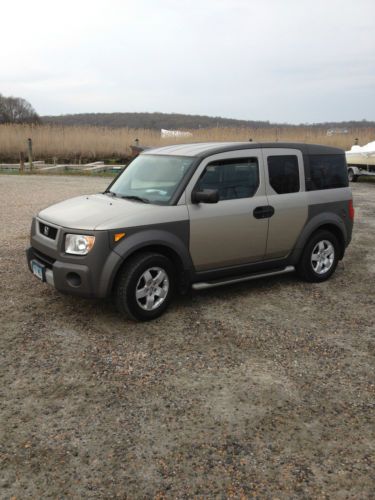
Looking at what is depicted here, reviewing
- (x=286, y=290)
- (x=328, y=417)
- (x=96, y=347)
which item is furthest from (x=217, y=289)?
(x=328, y=417)

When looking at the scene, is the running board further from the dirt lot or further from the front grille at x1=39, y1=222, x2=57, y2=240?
the front grille at x1=39, y1=222, x2=57, y2=240

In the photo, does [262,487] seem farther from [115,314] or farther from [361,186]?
[361,186]

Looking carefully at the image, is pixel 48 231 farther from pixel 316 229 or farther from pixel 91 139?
pixel 91 139

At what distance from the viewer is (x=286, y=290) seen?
5.95 m

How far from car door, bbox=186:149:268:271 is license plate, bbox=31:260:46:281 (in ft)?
5.05

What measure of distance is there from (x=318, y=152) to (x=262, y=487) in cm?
450

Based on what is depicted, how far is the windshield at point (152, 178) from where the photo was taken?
510 cm

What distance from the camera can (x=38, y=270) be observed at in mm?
4953

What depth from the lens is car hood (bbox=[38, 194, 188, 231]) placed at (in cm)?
459

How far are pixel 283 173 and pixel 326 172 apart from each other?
2.65 feet

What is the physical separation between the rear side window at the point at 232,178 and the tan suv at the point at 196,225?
0.04 feet

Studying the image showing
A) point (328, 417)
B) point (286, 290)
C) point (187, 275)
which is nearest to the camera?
point (328, 417)

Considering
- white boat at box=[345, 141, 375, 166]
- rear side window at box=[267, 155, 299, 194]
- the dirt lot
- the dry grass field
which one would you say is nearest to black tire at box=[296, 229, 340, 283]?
the dirt lot

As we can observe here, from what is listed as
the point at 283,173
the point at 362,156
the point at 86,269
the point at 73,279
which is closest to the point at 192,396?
the point at 86,269
